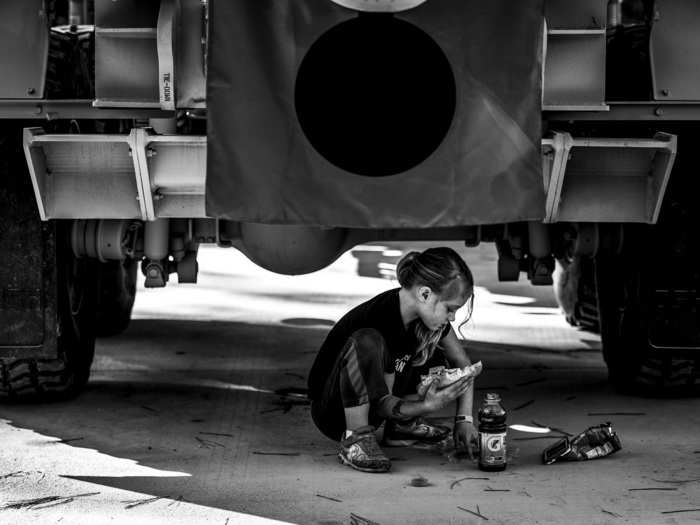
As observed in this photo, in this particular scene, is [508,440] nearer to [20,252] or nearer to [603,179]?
[603,179]

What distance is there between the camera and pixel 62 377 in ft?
19.6

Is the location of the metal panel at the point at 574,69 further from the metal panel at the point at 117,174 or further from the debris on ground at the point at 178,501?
the debris on ground at the point at 178,501

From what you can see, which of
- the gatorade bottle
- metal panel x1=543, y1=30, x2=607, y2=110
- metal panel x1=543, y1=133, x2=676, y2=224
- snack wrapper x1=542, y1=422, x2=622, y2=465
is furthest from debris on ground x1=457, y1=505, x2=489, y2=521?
metal panel x1=543, y1=30, x2=607, y2=110

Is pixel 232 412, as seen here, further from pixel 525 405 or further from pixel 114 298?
pixel 114 298

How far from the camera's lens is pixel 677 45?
17.4 feet

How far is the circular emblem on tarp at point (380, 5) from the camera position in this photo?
188 inches

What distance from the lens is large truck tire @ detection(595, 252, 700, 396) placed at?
19.5ft

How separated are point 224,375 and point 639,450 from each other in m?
2.26

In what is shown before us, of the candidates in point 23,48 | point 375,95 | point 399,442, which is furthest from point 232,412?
point 23,48

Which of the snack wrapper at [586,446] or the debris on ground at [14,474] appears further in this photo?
the snack wrapper at [586,446]

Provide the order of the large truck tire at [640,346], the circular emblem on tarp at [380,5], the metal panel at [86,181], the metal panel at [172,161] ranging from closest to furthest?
the circular emblem on tarp at [380,5], the metal panel at [172,161], the metal panel at [86,181], the large truck tire at [640,346]

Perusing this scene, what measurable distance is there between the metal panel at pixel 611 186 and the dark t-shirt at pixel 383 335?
0.67m

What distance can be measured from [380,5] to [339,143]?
0.49m

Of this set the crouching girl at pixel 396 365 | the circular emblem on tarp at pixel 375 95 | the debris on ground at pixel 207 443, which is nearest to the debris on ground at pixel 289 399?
the debris on ground at pixel 207 443
